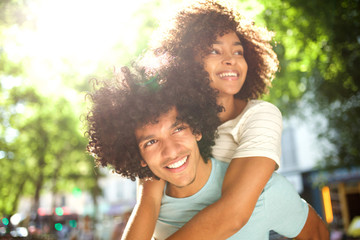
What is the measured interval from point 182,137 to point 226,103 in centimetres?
70

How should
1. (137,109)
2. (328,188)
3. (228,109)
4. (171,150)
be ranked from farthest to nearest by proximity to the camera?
(328,188), (228,109), (137,109), (171,150)

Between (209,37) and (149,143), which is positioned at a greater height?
(209,37)

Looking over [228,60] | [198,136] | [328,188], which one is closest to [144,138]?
[198,136]

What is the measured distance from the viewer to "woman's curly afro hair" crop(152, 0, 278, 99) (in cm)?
320

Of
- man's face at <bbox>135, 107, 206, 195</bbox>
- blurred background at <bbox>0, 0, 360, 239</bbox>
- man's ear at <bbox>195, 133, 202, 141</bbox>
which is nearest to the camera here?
man's face at <bbox>135, 107, 206, 195</bbox>

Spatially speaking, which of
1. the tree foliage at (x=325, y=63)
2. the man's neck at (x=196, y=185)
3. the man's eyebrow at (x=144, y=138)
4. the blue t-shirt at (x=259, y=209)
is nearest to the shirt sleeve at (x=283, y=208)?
the blue t-shirt at (x=259, y=209)

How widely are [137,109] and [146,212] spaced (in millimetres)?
740

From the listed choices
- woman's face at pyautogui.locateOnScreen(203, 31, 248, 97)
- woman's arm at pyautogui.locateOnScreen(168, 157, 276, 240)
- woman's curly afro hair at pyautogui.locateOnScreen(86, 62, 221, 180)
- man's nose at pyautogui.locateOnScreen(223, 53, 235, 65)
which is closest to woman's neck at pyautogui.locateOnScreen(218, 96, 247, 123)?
woman's face at pyautogui.locateOnScreen(203, 31, 248, 97)

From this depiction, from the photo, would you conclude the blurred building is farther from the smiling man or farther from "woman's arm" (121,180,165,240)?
"woman's arm" (121,180,165,240)

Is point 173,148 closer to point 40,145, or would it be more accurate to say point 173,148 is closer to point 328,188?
point 40,145

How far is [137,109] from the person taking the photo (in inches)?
109

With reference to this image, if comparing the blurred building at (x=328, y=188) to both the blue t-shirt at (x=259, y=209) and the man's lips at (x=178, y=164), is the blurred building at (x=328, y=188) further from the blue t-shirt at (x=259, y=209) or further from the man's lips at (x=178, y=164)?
the man's lips at (x=178, y=164)

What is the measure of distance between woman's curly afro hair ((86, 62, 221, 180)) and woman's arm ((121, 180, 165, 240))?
15 centimetres

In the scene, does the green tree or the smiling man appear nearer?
the smiling man
